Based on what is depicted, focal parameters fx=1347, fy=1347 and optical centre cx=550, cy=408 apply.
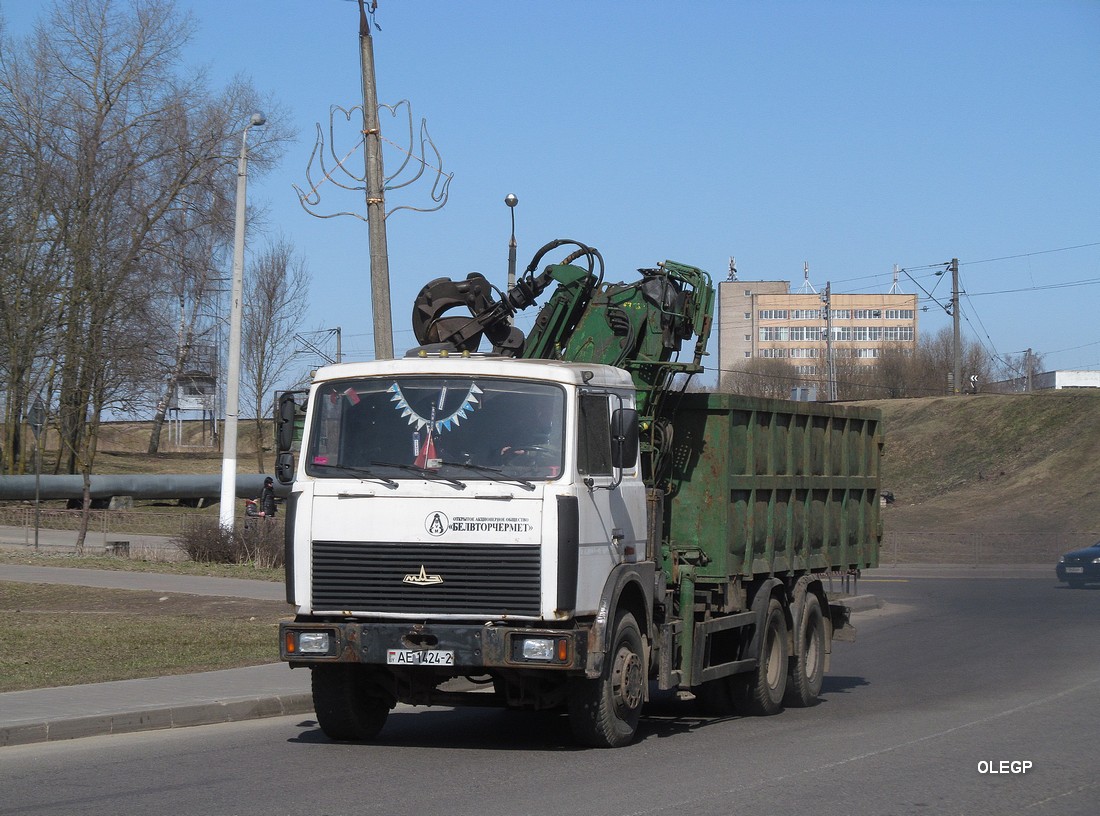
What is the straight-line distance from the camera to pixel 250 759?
9289 mm

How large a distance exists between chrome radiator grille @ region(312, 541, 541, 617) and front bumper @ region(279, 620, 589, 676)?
0.43 ft

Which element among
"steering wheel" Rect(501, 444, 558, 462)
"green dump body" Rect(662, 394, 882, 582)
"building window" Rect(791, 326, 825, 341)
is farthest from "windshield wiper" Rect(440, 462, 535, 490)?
"building window" Rect(791, 326, 825, 341)

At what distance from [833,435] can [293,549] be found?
6530mm

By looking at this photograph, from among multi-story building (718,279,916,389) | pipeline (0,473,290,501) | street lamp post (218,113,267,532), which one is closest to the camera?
street lamp post (218,113,267,532)

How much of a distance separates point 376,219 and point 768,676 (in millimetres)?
7176

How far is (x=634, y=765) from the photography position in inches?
360

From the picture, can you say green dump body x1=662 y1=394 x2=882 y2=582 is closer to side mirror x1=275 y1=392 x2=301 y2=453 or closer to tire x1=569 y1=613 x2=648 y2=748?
tire x1=569 y1=613 x2=648 y2=748

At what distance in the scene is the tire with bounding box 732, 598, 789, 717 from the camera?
12250 millimetres

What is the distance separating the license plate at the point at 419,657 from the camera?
9.02m

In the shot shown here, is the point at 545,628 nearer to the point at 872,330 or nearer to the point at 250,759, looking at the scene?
the point at 250,759

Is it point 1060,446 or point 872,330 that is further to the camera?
point 872,330

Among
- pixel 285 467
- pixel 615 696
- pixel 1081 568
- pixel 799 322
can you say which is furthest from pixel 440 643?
pixel 799 322

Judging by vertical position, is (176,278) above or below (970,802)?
above

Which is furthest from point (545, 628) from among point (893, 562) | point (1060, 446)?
point (1060, 446)
